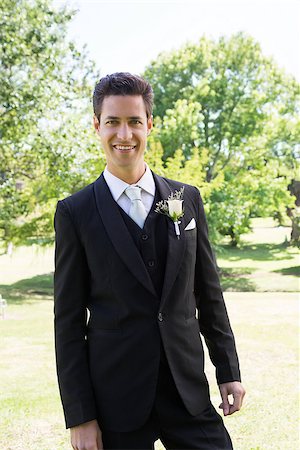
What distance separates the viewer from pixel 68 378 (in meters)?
1.97

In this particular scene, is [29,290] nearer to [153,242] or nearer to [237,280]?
[237,280]

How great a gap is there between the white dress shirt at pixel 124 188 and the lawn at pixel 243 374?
2820 millimetres

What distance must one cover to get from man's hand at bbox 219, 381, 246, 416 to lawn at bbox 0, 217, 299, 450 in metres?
2.27

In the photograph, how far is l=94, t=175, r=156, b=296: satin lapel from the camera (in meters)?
1.95

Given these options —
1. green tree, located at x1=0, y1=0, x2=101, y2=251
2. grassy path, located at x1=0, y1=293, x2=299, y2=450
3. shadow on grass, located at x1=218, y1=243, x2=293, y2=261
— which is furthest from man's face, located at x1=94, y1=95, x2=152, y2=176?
shadow on grass, located at x1=218, y1=243, x2=293, y2=261

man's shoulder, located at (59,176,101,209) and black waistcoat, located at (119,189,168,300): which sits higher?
man's shoulder, located at (59,176,101,209)

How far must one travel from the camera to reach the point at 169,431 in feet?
6.54

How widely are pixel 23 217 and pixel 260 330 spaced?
360 inches

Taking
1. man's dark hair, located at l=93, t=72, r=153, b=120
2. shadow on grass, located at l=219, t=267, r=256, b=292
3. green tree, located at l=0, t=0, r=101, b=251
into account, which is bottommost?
shadow on grass, located at l=219, t=267, r=256, b=292

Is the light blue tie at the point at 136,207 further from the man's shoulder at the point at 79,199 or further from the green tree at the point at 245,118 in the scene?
the green tree at the point at 245,118

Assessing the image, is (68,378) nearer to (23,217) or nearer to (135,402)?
(135,402)

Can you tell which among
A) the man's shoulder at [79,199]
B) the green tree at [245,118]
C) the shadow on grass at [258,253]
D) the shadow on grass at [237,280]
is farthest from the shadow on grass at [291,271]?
the man's shoulder at [79,199]

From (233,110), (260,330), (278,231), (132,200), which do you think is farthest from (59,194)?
(278,231)

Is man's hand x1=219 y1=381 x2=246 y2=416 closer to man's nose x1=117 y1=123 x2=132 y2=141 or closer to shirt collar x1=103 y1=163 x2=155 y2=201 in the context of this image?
shirt collar x1=103 y1=163 x2=155 y2=201
